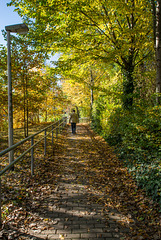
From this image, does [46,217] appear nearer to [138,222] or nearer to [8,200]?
[8,200]

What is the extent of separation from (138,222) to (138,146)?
2.78 metres

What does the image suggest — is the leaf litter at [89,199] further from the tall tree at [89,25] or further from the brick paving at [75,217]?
the tall tree at [89,25]

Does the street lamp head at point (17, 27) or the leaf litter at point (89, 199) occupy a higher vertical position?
the street lamp head at point (17, 27)

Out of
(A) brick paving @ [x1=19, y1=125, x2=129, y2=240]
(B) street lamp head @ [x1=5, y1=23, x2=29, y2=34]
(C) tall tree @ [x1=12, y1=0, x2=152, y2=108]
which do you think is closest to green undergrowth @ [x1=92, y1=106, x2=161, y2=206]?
(A) brick paving @ [x1=19, y1=125, x2=129, y2=240]

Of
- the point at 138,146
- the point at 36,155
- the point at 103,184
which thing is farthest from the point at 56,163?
the point at 138,146

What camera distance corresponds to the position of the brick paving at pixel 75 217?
302cm

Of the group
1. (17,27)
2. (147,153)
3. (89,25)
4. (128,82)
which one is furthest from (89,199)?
(89,25)

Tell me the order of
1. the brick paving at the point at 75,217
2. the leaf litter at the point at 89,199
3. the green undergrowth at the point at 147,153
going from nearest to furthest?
the brick paving at the point at 75,217, the leaf litter at the point at 89,199, the green undergrowth at the point at 147,153

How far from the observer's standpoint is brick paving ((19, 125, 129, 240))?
9.91 ft

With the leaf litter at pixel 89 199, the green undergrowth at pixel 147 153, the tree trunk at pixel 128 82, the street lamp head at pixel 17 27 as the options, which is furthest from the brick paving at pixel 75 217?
the tree trunk at pixel 128 82

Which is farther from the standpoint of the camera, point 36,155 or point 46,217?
point 36,155

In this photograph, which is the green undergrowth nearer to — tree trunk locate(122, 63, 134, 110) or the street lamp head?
tree trunk locate(122, 63, 134, 110)

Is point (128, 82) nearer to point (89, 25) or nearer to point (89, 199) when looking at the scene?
point (89, 25)

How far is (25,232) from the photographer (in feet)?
9.87
